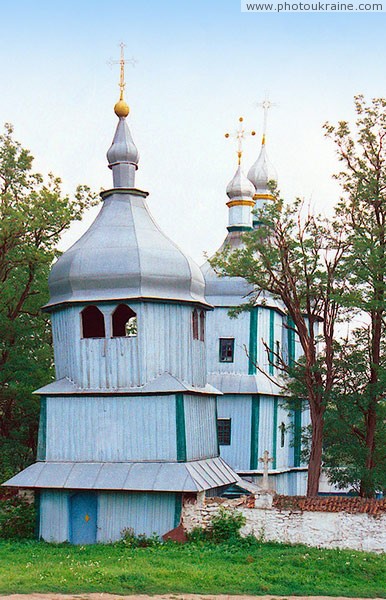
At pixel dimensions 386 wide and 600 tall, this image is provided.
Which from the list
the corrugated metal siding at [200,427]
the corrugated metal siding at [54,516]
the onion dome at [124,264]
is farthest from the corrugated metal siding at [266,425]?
the corrugated metal siding at [54,516]

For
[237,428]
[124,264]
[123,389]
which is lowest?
[237,428]

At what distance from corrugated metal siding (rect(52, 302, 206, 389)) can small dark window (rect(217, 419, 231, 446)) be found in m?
7.52

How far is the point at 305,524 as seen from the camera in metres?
19.2

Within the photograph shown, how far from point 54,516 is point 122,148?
10.3 meters

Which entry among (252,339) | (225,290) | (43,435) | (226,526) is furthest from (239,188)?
(226,526)

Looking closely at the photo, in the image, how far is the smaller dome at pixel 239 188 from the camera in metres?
31.7

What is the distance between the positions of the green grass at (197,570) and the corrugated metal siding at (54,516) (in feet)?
5.19

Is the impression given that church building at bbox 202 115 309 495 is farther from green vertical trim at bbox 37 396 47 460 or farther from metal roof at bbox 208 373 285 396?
green vertical trim at bbox 37 396 47 460

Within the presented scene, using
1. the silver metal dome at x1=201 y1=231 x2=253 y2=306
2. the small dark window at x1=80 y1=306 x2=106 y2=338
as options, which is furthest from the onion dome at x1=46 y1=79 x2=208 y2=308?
the silver metal dome at x1=201 y1=231 x2=253 y2=306

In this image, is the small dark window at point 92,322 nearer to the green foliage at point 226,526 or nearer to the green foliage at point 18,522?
the green foliage at point 18,522

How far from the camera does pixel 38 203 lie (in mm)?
26844

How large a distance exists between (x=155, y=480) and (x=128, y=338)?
3759mm

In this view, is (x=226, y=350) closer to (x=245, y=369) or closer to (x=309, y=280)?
(x=245, y=369)

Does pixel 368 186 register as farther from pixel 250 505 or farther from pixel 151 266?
pixel 250 505
